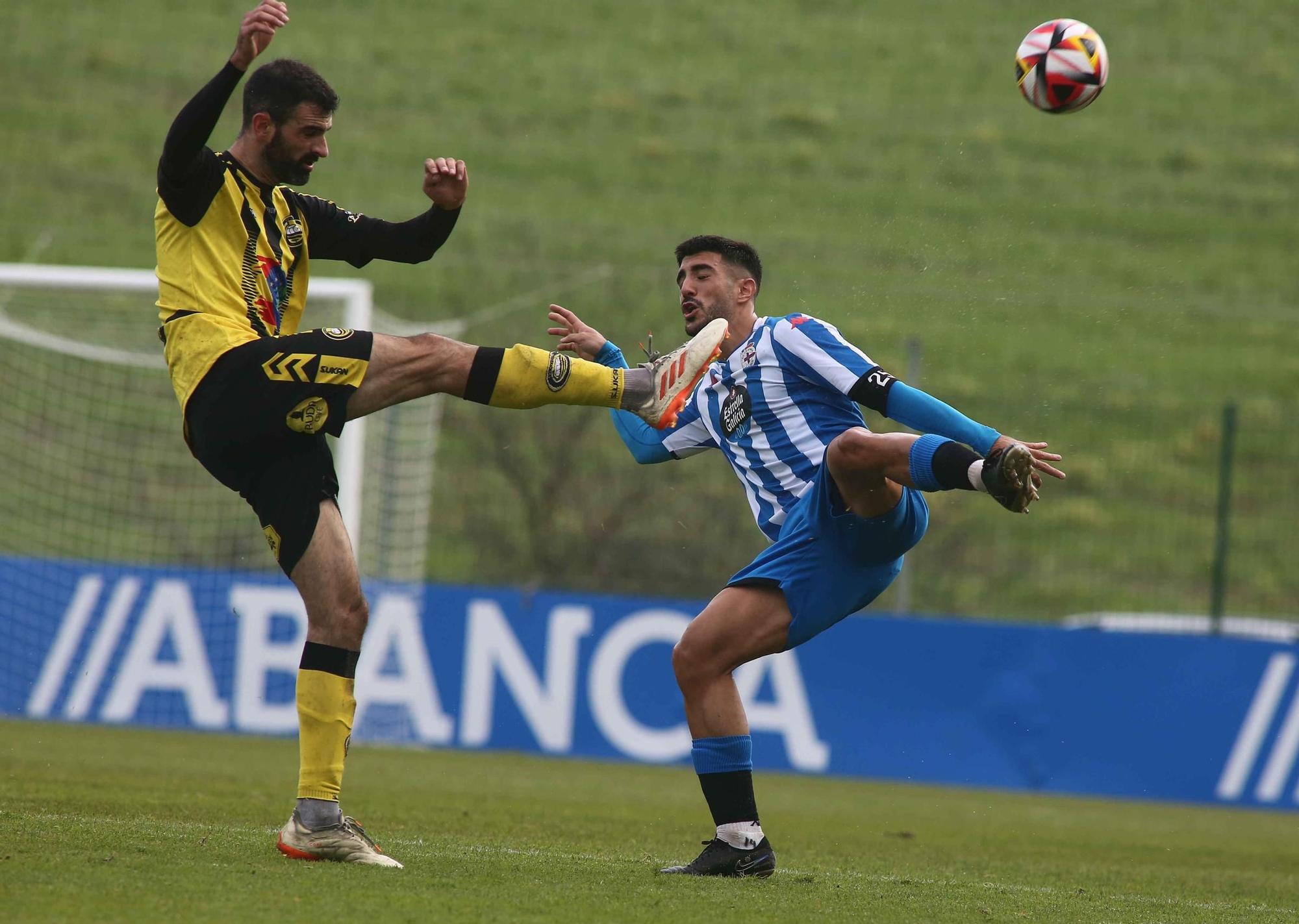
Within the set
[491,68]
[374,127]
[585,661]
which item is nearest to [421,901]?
[585,661]

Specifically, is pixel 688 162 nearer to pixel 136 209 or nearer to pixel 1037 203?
pixel 1037 203

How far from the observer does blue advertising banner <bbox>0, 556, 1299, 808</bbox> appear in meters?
11.8

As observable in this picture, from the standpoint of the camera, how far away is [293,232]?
5.75m

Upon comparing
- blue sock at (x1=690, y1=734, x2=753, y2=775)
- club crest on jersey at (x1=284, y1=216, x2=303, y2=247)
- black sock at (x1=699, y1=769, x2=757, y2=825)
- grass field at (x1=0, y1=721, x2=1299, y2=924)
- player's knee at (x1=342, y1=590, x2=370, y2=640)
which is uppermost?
club crest on jersey at (x1=284, y1=216, x2=303, y2=247)

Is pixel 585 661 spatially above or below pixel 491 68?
below

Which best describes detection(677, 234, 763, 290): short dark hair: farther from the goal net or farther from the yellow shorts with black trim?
the goal net

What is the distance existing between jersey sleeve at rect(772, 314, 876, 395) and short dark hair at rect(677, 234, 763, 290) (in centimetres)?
53

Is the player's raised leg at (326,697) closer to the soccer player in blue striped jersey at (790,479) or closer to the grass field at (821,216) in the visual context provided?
the soccer player in blue striped jersey at (790,479)

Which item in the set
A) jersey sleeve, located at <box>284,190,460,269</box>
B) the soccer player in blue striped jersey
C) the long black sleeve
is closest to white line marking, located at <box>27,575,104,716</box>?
jersey sleeve, located at <box>284,190,460,269</box>

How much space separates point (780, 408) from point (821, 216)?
59.8 feet

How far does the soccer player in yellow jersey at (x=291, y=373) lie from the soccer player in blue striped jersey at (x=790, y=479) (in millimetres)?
647

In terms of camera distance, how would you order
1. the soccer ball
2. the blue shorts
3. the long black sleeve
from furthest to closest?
the soccer ball, the blue shorts, the long black sleeve

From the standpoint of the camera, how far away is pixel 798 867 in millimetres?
6344

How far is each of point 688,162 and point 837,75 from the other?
4326mm
